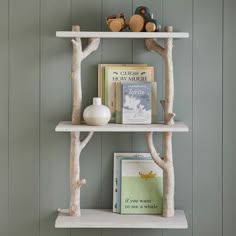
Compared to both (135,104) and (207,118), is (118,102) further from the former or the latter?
(207,118)

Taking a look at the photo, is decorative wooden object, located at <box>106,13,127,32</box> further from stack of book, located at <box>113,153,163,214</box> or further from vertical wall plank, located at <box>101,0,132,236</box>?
stack of book, located at <box>113,153,163,214</box>

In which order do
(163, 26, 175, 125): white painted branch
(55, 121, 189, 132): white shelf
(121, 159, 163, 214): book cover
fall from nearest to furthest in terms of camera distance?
(55, 121, 189, 132): white shelf, (163, 26, 175, 125): white painted branch, (121, 159, 163, 214): book cover

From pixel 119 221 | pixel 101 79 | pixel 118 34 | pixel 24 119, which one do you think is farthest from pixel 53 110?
pixel 119 221

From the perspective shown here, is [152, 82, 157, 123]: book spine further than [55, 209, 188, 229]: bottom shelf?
Yes

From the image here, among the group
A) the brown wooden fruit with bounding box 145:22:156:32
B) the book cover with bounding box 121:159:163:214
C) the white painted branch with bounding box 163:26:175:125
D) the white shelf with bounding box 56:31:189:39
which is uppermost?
the brown wooden fruit with bounding box 145:22:156:32

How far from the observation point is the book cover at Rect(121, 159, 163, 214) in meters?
2.60

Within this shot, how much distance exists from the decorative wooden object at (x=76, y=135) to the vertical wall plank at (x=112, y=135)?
0.10m

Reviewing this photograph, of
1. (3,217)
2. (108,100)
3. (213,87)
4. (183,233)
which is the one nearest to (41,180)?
(3,217)

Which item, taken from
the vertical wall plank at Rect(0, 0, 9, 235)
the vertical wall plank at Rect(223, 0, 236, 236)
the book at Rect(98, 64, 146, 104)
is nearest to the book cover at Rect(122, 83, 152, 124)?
the book at Rect(98, 64, 146, 104)

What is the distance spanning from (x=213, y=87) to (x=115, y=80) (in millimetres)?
471

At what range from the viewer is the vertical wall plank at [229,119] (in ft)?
8.60

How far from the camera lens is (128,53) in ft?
8.62

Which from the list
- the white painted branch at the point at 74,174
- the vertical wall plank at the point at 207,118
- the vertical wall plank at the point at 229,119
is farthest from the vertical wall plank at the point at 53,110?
the vertical wall plank at the point at 229,119

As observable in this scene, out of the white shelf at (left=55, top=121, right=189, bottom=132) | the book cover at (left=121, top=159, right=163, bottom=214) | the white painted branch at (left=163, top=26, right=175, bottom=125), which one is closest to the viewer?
the white shelf at (left=55, top=121, right=189, bottom=132)
